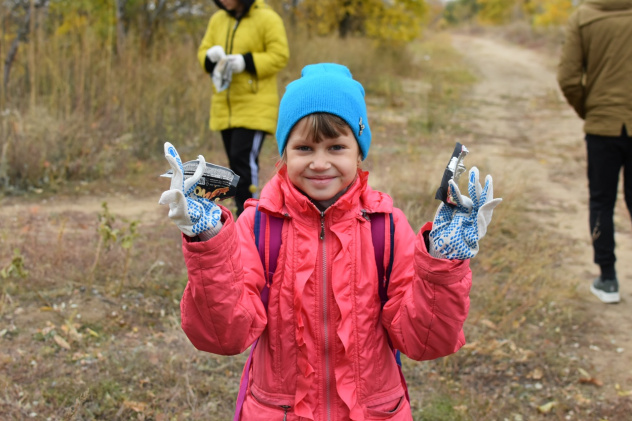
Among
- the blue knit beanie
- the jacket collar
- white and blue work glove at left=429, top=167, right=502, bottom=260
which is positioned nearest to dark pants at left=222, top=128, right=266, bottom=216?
the jacket collar

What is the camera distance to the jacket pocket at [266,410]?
1.68 meters

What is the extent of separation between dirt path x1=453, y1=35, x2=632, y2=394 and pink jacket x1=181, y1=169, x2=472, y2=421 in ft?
5.93

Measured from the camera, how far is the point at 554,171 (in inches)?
287

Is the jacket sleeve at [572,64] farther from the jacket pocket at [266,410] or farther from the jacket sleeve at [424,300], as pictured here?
the jacket pocket at [266,410]

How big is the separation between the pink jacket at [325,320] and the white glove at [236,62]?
8.76 ft

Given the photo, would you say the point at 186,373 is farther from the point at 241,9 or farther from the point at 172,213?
the point at 241,9

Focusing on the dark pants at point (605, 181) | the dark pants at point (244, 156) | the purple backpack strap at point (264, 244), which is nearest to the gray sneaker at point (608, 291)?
the dark pants at point (605, 181)

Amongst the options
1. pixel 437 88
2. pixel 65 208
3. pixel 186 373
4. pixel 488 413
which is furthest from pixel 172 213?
pixel 437 88

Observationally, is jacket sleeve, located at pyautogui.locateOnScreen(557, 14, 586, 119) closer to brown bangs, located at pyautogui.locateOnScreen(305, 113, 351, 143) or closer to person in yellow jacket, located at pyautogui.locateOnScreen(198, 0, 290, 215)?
person in yellow jacket, located at pyautogui.locateOnScreen(198, 0, 290, 215)

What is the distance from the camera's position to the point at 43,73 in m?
6.36

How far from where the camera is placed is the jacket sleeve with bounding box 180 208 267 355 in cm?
148

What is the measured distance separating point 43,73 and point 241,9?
116 inches

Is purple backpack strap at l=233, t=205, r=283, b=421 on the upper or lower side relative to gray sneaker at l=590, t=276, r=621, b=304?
upper

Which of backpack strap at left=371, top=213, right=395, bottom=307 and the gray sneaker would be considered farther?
the gray sneaker
